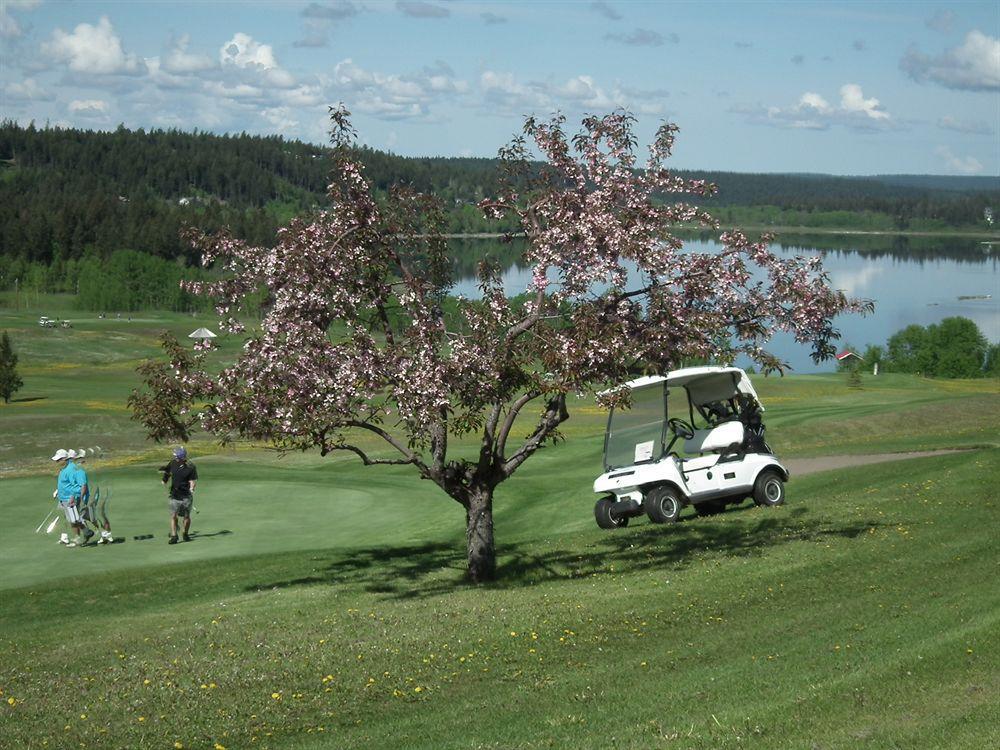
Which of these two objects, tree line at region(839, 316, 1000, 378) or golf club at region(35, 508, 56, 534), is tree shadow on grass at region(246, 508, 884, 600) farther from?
tree line at region(839, 316, 1000, 378)

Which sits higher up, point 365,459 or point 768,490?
point 365,459

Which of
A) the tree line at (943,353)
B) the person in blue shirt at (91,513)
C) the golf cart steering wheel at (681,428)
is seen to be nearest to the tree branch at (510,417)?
the golf cart steering wheel at (681,428)

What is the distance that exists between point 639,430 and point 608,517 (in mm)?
1656

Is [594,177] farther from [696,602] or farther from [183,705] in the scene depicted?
[183,705]

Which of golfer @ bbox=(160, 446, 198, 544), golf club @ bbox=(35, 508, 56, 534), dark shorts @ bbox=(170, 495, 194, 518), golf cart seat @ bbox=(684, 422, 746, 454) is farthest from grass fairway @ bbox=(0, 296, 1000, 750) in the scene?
golf cart seat @ bbox=(684, 422, 746, 454)

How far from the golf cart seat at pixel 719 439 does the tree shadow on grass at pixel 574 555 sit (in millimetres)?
1302

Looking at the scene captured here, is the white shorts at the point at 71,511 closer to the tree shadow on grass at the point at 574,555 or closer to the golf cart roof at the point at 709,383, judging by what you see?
the tree shadow on grass at the point at 574,555

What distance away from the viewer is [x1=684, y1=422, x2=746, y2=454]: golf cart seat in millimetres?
23484

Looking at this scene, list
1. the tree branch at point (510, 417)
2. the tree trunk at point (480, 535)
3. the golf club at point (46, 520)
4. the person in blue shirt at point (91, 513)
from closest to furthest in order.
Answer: the tree branch at point (510, 417) < the tree trunk at point (480, 535) < the person in blue shirt at point (91, 513) < the golf club at point (46, 520)

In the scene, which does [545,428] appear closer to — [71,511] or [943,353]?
[71,511]

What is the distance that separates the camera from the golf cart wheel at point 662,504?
76.4 ft

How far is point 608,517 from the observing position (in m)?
23.6

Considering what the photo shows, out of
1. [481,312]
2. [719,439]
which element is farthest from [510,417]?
[719,439]

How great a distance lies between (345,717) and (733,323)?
8.71 metres
